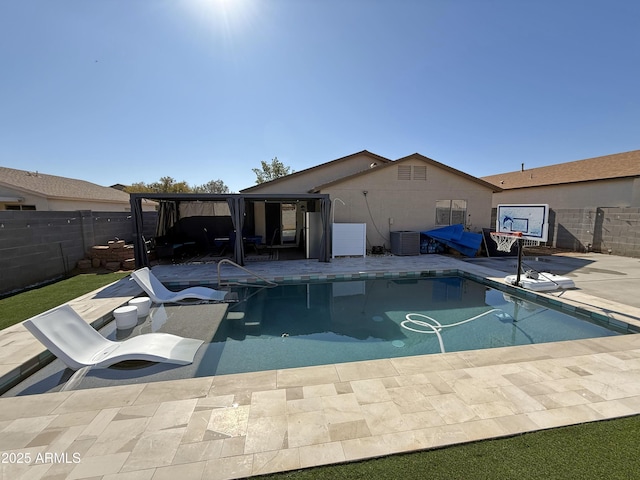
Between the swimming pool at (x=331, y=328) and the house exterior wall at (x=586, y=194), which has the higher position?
the house exterior wall at (x=586, y=194)

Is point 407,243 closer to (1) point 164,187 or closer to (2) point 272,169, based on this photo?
(2) point 272,169

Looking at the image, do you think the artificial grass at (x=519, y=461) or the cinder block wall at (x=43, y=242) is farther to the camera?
the cinder block wall at (x=43, y=242)

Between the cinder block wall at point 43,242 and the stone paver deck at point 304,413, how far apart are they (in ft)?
19.5

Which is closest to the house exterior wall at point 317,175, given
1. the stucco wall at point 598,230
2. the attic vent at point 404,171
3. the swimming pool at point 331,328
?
the attic vent at point 404,171

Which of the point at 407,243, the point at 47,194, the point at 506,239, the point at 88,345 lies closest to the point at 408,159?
the point at 407,243

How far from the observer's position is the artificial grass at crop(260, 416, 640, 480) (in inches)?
72.9

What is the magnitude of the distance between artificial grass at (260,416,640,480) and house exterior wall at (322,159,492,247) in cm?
1001

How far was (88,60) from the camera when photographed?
7473mm

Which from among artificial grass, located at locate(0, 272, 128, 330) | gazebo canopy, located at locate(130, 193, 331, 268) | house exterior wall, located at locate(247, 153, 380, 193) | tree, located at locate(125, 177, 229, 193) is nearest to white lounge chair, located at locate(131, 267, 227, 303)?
artificial grass, located at locate(0, 272, 128, 330)

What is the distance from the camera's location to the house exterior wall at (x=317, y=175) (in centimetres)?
1420

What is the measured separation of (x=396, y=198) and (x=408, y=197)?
57cm

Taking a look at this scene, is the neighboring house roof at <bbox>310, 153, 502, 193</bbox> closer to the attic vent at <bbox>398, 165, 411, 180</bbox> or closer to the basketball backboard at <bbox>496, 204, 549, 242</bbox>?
the attic vent at <bbox>398, 165, 411, 180</bbox>

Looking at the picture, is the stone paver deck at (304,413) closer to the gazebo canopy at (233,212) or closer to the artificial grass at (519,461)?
the artificial grass at (519,461)

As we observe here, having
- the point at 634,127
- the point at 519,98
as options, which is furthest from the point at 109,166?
the point at 634,127
